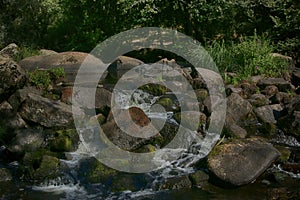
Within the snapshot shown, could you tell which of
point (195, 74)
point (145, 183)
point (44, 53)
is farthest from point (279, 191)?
point (44, 53)

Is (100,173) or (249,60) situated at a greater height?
(249,60)

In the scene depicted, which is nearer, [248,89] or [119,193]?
[119,193]

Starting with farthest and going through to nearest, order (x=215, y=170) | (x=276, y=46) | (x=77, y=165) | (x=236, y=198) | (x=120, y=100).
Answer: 1. (x=276, y=46)
2. (x=120, y=100)
3. (x=77, y=165)
4. (x=215, y=170)
5. (x=236, y=198)

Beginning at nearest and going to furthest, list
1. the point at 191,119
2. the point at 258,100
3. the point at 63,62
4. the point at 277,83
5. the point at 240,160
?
1. the point at 240,160
2. the point at 191,119
3. the point at 258,100
4. the point at 277,83
5. the point at 63,62

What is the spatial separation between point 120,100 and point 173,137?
250 centimetres

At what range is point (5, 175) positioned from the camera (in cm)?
755

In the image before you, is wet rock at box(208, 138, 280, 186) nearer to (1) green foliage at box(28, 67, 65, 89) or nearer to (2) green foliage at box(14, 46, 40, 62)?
(1) green foliage at box(28, 67, 65, 89)

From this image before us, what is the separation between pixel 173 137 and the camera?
8555 millimetres

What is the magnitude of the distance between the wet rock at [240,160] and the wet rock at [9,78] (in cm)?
515

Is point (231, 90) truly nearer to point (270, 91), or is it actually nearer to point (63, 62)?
point (270, 91)

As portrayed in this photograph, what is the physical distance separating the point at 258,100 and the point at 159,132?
3385mm

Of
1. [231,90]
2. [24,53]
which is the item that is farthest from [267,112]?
[24,53]

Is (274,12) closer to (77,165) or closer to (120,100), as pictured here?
(120,100)

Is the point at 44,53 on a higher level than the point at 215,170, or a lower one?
higher
